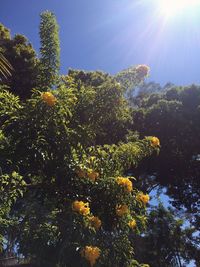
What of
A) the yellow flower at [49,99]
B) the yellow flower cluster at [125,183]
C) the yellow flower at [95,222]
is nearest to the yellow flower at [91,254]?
the yellow flower at [95,222]

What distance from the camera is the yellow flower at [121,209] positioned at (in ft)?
19.0

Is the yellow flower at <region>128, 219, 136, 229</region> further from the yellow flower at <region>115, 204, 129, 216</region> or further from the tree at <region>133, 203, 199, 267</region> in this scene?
the tree at <region>133, 203, 199, 267</region>

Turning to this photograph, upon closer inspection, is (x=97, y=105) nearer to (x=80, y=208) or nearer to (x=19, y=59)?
(x=80, y=208)

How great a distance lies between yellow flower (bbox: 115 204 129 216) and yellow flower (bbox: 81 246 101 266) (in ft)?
2.02

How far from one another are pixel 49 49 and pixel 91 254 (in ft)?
8.68

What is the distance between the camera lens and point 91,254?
5.22m

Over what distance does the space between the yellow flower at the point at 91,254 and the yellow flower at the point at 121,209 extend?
62 centimetres

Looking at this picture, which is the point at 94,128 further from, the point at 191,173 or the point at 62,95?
the point at 191,173

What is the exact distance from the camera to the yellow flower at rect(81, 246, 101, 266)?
5227mm

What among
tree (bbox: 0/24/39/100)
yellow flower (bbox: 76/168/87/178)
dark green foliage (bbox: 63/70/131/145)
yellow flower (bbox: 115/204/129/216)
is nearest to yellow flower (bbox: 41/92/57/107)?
dark green foliage (bbox: 63/70/131/145)

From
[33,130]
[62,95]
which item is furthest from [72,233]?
[62,95]

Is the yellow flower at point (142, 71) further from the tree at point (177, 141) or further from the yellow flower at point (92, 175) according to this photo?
the tree at point (177, 141)

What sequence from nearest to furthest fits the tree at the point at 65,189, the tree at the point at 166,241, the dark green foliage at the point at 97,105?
the tree at the point at 65,189, the dark green foliage at the point at 97,105, the tree at the point at 166,241

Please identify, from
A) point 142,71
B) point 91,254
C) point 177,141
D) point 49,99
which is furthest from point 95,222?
point 177,141
